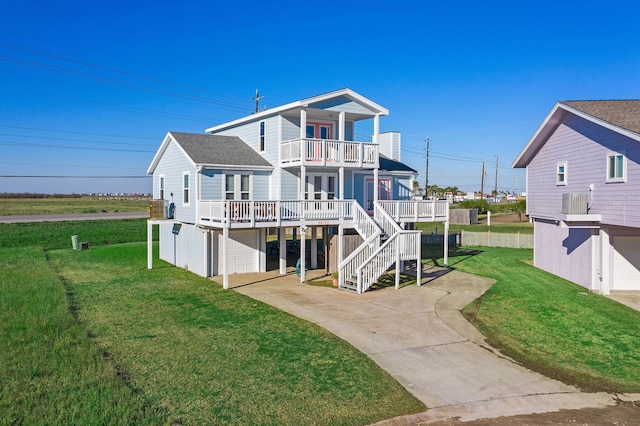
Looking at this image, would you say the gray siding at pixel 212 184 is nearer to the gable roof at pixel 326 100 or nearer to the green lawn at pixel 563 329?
the gable roof at pixel 326 100

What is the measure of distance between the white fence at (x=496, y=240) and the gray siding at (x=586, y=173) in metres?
8.77

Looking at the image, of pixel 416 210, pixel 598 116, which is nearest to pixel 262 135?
pixel 416 210

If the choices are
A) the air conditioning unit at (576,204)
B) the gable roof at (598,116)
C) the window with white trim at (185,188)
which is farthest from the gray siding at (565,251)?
the window with white trim at (185,188)

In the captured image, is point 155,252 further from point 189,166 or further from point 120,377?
point 120,377

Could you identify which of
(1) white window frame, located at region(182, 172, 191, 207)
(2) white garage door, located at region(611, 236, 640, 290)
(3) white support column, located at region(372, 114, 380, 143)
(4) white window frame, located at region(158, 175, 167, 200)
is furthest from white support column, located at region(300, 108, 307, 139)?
(2) white garage door, located at region(611, 236, 640, 290)

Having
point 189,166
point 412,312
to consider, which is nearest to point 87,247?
point 189,166

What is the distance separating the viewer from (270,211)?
20031 millimetres

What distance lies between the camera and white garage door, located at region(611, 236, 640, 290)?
60.2 feet

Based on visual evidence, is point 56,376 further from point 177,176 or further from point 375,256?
Answer: point 177,176

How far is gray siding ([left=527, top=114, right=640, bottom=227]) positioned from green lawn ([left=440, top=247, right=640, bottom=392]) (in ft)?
9.31

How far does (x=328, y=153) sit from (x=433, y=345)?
38.1 feet

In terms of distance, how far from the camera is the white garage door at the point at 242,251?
22641mm

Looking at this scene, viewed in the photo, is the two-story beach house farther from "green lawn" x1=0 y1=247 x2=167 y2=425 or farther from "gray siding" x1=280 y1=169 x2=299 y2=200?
"green lawn" x1=0 y1=247 x2=167 y2=425

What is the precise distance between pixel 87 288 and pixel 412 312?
40.0 feet
